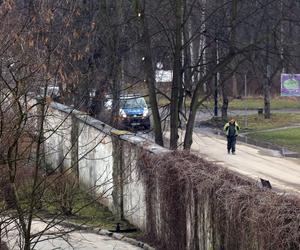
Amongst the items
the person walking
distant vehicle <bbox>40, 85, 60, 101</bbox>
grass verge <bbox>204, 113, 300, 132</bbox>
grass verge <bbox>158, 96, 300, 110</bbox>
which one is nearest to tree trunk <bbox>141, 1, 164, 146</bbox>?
distant vehicle <bbox>40, 85, 60, 101</bbox>

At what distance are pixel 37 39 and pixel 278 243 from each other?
331cm

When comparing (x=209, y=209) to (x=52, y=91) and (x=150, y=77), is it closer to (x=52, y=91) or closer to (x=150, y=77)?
(x=52, y=91)

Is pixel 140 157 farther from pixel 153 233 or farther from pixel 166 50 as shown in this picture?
pixel 166 50

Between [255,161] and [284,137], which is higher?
[255,161]

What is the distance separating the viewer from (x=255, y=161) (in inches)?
1221

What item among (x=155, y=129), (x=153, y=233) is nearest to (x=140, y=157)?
(x=153, y=233)

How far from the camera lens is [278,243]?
24.0 feet

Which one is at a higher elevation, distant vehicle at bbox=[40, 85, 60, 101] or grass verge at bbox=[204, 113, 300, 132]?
distant vehicle at bbox=[40, 85, 60, 101]

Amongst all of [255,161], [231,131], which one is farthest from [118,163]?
[231,131]

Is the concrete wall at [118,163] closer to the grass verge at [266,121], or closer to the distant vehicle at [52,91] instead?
the distant vehicle at [52,91]

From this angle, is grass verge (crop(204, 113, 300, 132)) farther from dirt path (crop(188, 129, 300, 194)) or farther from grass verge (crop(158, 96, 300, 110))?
grass verge (crop(158, 96, 300, 110))

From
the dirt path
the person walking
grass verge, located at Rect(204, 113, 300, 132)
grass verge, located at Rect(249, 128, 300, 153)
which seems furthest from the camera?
grass verge, located at Rect(204, 113, 300, 132)

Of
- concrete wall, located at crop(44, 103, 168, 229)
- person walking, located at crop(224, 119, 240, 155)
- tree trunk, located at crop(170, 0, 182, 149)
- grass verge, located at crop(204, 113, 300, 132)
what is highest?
tree trunk, located at crop(170, 0, 182, 149)

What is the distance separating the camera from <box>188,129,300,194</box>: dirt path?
25500 millimetres
